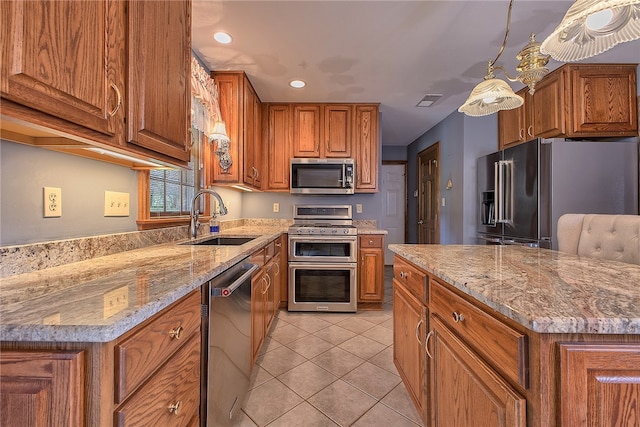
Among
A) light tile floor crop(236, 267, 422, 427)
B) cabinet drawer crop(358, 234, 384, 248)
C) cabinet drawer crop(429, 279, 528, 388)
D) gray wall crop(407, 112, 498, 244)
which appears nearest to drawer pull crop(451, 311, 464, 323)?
cabinet drawer crop(429, 279, 528, 388)

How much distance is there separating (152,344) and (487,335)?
34.8 inches

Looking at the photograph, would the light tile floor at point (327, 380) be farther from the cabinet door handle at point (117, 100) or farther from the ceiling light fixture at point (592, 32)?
the ceiling light fixture at point (592, 32)

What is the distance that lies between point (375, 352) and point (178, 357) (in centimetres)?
168

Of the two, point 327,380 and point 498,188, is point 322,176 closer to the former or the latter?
point 498,188

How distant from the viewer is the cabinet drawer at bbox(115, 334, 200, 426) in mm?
625

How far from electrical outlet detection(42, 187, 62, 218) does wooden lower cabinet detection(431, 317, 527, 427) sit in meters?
1.56

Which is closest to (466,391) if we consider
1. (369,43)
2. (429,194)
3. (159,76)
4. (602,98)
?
(159,76)

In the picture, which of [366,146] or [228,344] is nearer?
[228,344]

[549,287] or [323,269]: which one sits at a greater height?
[549,287]

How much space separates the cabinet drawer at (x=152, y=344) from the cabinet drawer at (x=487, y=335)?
0.87 meters

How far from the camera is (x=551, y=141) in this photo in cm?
240

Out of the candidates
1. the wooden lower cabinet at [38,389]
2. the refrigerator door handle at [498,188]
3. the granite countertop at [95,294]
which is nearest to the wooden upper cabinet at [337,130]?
the refrigerator door handle at [498,188]

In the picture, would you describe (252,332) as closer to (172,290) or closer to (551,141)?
(172,290)

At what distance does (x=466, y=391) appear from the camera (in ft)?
2.82
